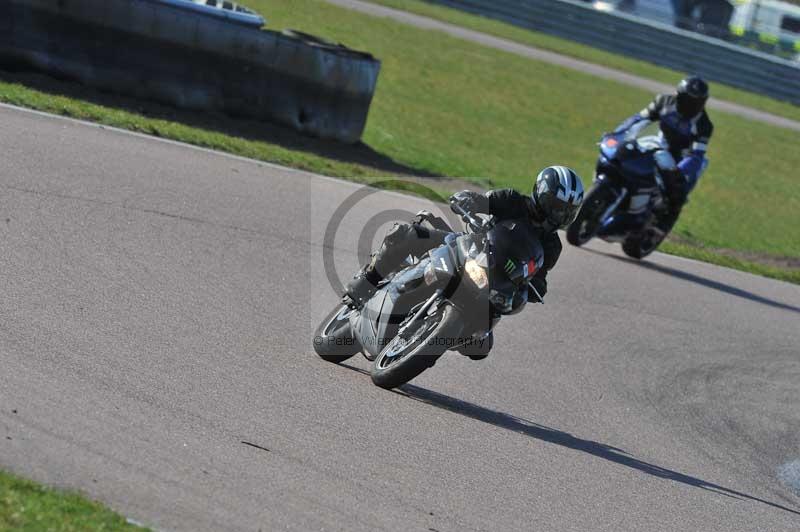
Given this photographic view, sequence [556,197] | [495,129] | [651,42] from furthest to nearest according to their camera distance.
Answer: [651,42]
[495,129]
[556,197]

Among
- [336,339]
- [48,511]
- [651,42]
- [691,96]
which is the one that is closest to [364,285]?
[336,339]

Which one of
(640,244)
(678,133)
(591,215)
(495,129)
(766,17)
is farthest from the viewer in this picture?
(766,17)

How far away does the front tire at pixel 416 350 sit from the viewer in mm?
6855

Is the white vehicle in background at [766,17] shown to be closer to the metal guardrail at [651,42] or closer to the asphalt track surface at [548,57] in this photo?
the metal guardrail at [651,42]

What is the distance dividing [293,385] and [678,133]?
26.4 ft

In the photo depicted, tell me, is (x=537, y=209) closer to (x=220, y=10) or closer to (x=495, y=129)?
(x=220, y=10)

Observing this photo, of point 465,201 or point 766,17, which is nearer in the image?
point 465,201

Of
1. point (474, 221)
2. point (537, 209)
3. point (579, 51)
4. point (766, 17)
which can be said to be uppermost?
point (537, 209)

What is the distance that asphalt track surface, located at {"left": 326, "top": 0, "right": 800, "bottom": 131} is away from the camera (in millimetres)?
27812

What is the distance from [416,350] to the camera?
691 cm

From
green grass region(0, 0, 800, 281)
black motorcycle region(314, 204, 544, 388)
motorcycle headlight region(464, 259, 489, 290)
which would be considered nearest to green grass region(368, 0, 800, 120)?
green grass region(0, 0, 800, 281)

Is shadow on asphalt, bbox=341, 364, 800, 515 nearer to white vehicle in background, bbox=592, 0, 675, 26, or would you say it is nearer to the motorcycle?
the motorcycle

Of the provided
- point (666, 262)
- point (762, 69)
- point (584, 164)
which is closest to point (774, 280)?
point (666, 262)

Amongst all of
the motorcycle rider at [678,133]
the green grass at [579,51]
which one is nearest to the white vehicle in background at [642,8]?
the green grass at [579,51]
